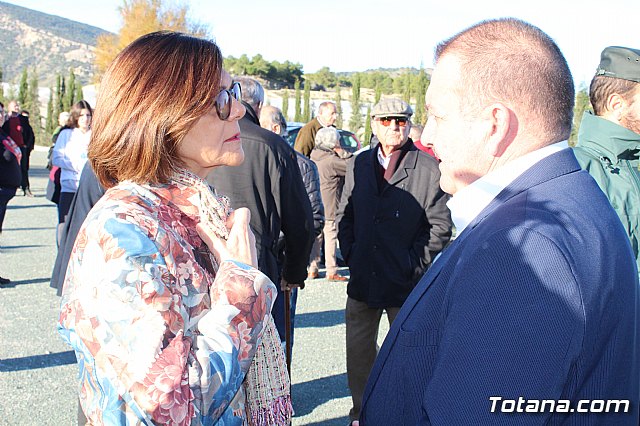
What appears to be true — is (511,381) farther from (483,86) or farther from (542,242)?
(483,86)

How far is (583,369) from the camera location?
1354 mm

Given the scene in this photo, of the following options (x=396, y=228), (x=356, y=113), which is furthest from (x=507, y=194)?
(x=356, y=113)

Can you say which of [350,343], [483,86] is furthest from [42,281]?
[483,86]

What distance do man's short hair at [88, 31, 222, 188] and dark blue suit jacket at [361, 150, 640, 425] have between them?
882mm

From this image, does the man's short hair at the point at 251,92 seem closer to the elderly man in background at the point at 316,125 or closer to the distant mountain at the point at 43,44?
the elderly man in background at the point at 316,125

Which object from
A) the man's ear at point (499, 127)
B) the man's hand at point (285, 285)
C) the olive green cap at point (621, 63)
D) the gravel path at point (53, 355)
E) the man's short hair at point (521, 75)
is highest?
the olive green cap at point (621, 63)

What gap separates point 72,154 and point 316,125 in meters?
3.80

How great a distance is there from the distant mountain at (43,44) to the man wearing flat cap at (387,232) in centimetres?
10271

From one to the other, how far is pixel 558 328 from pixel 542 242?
18 cm

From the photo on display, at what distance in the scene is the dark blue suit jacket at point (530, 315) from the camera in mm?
1295

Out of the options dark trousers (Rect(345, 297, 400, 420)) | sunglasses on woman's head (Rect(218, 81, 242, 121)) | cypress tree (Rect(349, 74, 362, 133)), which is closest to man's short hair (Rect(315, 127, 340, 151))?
dark trousers (Rect(345, 297, 400, 420))

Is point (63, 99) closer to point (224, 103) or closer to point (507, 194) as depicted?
point (224, 103)

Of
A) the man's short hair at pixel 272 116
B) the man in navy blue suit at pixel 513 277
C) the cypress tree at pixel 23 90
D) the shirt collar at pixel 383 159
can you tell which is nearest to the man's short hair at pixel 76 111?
the man's short hair at pixel 272 116

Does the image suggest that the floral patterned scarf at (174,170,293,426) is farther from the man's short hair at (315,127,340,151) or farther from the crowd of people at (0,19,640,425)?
the man's short hair at (315,127,340,151)
